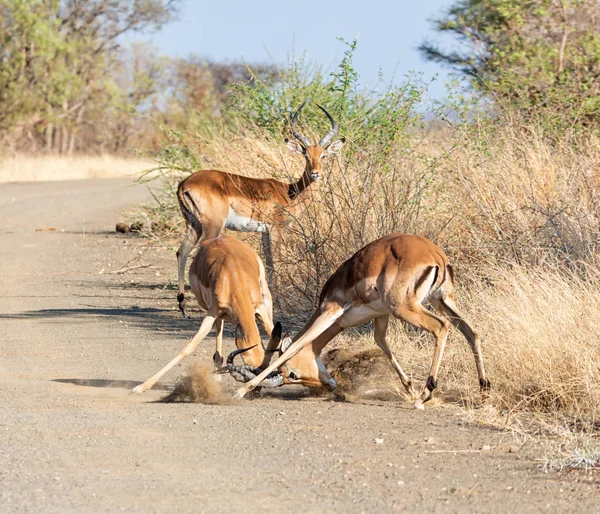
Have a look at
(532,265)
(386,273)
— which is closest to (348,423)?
(386,273)

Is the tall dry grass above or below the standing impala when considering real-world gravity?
above

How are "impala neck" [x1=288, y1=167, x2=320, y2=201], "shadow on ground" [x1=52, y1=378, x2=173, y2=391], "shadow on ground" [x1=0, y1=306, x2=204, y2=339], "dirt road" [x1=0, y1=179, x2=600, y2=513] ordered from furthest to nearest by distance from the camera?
1. "impala neck" [x1=288, y1=167, x2=320, y2=201]
2. "shadow on ground" [x1=0, y1=306, x2=204, y2=339]
3. "shadow on ground" [x1=52, y1=378, x2=173, y2=391]
4. "dirt road" [x1=0, y1=179, x2=600, y2=513]

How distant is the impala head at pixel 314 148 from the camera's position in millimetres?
11656

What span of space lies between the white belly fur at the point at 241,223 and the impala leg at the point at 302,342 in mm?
4669

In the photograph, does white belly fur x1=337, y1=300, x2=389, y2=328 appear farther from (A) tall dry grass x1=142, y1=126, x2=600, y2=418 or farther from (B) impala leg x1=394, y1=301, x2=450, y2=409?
(A) tall dry grass x1=142, y1=126, x2=600, y2=418

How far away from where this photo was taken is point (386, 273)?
23.9 ft

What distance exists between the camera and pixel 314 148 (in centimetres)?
1180

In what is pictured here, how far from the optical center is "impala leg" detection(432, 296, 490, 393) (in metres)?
7.23

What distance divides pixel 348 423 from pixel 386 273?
1103 millimetres

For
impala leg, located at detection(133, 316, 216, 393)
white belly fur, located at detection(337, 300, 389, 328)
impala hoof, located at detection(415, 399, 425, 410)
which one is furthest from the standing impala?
impala hoof, located at detection(415, 399, 425, 410)

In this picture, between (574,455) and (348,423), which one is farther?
(348,423)

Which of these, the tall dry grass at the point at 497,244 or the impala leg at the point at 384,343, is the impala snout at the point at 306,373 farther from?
Answer: the tall dry grass at the point at 497,244

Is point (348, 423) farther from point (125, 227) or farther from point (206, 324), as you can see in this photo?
point (125, 227)

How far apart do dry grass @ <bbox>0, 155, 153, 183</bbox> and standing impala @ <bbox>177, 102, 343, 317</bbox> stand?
66.7ft
